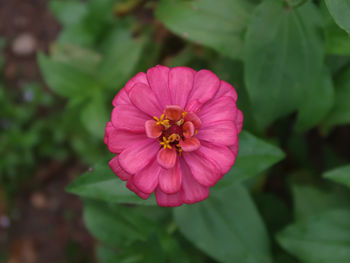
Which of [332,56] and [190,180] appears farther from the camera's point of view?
[332,56]

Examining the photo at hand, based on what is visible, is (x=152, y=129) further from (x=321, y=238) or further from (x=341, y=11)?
(x=321, y=238)

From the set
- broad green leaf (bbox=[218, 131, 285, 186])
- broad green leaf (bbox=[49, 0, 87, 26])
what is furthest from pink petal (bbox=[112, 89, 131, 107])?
broad green leaf (bbox=[49, 0, 87, 26])

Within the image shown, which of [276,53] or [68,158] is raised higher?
[276,53]

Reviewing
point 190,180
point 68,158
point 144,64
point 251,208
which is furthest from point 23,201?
point 190,180

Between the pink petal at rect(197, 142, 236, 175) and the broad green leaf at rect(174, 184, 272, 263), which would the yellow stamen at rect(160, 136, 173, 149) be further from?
the broad green leaf at rect(174, 184, 272, 263)

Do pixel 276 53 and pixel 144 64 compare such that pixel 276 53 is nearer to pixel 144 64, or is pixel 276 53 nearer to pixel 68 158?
pixel 144 64

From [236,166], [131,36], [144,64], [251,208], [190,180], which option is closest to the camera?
[190,180]
